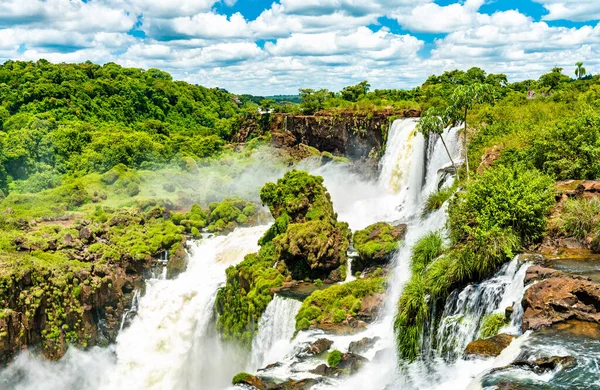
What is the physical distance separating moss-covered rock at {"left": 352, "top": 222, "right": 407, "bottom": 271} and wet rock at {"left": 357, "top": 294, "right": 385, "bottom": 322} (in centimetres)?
397

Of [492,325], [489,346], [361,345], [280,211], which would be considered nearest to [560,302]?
[492,325]

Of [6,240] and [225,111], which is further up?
[225,111]

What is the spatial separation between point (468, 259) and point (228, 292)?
592 inches

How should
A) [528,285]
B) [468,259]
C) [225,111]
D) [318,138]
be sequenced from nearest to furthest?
[528,285], [468,259], [318,138], [225,111]

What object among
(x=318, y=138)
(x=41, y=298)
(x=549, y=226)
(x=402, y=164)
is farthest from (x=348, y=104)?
(x=549, y=226)

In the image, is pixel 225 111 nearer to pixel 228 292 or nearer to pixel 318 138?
pixel 318 138

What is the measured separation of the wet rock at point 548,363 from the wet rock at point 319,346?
9213 millimetres

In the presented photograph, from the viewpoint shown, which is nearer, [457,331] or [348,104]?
[457,331]

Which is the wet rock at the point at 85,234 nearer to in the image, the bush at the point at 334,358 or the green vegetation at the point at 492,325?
the bush at the point at 334,358

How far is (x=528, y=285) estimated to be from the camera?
1306 centimetres

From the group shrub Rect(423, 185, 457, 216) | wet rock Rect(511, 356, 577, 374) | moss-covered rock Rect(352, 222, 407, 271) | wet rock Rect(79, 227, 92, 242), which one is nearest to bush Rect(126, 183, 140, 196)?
wet rock Rect(79, 227, 92, 242)

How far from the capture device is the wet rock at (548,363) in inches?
394

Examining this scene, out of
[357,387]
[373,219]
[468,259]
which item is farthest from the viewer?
[373,219]

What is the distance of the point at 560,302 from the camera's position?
1202 centimetres
